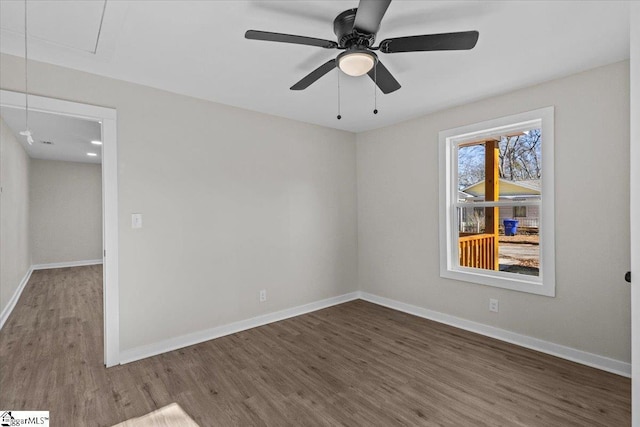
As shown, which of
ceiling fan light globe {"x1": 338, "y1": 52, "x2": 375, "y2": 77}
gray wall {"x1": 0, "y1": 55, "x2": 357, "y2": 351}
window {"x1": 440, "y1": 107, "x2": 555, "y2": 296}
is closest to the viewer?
ceiling fan light globe {"x1": 338, "y1": 52, "x2": 375, "y2": 77}

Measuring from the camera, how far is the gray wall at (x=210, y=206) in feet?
9.36

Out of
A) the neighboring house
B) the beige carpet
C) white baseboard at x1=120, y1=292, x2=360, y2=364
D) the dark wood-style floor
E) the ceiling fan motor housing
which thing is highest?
the ceiling fan motor housing

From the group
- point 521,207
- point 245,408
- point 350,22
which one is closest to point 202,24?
point 350,22

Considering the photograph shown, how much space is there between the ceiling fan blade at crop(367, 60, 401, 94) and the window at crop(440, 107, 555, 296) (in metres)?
1.60

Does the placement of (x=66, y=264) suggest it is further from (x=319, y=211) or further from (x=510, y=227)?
(x=510, y=227)

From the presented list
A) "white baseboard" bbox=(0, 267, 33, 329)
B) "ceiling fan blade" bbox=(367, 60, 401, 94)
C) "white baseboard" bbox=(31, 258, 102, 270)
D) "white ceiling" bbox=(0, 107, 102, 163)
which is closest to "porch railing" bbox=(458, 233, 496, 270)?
"ceiling fan blade" bbox=(367, 60, 401, 94)

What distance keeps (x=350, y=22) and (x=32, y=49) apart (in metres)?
2.34

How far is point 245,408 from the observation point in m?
2.17

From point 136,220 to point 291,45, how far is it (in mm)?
2068

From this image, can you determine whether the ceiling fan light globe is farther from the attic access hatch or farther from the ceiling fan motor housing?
the attic access hatch

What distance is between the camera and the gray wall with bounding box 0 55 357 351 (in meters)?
2.85

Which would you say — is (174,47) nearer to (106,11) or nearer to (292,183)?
(106,11)

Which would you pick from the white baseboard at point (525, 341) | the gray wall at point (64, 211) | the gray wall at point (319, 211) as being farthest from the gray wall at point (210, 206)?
the gray wall at point (64, 211)

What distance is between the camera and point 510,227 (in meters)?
3.32
